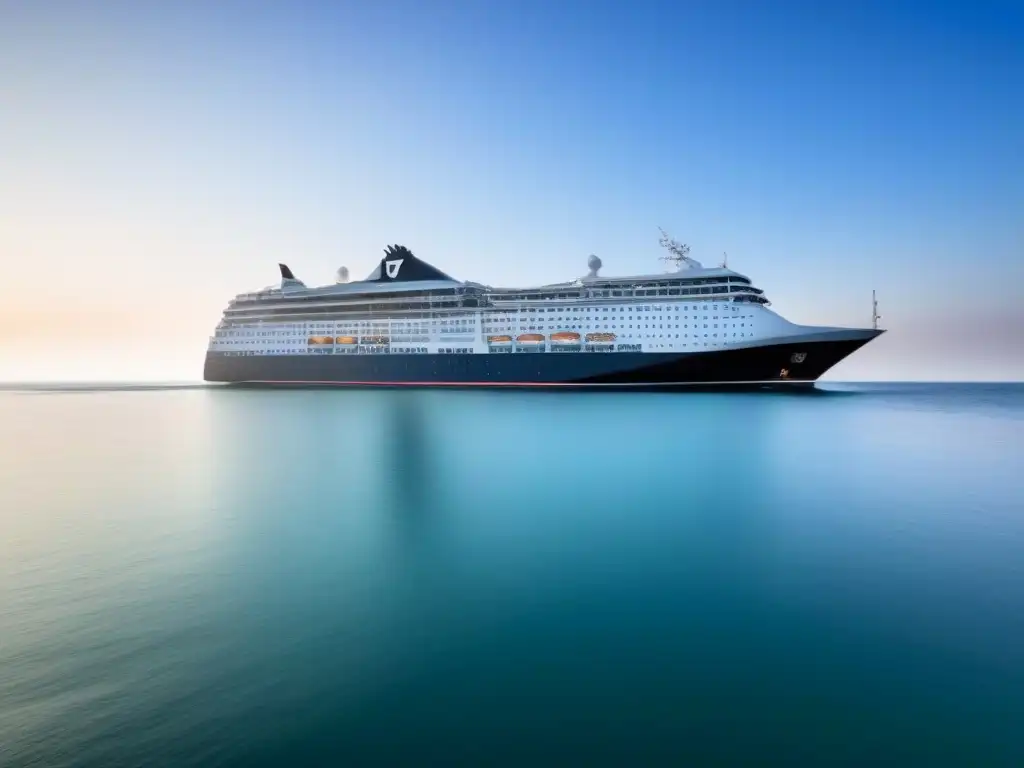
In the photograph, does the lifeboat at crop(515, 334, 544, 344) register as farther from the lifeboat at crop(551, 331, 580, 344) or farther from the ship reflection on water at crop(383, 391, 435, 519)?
the ship reflection on water at crop(383, 391, 435, 519)

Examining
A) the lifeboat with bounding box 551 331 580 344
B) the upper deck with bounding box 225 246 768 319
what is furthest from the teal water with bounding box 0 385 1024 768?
the lifeboat with bounding box 551 331 580 344

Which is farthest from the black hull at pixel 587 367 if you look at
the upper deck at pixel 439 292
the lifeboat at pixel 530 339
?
the upper deck at pixel 439 292

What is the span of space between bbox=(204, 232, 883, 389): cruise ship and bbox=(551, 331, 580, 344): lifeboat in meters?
0.13

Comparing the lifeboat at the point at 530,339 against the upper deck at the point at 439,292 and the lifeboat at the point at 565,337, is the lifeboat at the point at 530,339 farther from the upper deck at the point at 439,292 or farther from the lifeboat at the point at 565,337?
the upper deck at the point at 439,292

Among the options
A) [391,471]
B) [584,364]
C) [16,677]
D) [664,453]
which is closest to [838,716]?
[16,677]

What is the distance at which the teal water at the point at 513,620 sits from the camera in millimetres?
4641

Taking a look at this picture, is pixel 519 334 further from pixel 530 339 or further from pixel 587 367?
pixel 587 367

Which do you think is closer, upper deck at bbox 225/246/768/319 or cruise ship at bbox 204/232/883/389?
cruise ship at bbox 204/232/883/389

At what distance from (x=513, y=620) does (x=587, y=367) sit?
48.7 metres

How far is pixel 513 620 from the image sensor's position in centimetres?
704

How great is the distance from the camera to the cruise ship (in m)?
51.4

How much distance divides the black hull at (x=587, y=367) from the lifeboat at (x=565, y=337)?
177 cm

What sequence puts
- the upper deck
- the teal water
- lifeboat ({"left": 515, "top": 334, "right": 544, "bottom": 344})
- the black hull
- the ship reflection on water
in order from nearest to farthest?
the teal water
the ship reflection on water
the black hull
the upper deck
lifeboat ({"left": 515, "top": 334, "right": 544, "bottom": 344})

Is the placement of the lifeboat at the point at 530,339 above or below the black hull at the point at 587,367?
above
